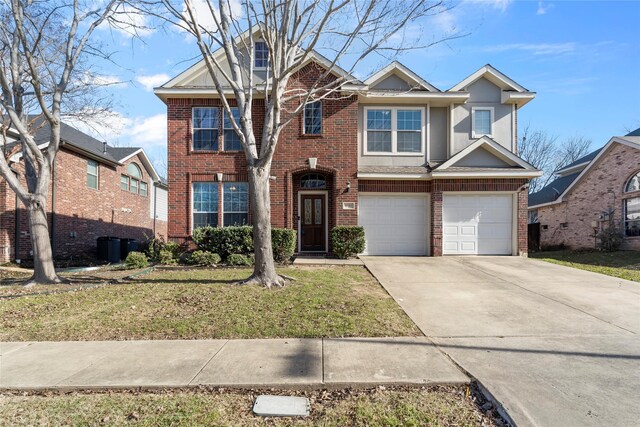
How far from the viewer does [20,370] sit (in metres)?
3.92

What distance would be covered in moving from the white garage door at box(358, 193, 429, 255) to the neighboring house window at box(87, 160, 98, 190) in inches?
505

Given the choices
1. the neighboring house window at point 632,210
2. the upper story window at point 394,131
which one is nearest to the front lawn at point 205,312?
the upper story window at point 394,131

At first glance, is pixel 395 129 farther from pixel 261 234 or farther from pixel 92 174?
pixel 92 174

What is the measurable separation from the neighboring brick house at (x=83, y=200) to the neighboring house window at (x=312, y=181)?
6148 mm

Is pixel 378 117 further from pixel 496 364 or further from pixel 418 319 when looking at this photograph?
pixel 496 364

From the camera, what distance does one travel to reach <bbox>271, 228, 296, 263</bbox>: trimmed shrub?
11312 mm

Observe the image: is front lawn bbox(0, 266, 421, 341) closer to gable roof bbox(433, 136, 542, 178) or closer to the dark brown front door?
the dark brown front door

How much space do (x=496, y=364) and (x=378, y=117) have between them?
1091 centimetres

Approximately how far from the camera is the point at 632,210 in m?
15.6

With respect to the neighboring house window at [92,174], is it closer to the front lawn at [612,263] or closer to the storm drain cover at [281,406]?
the storm drain cover at [281,406]

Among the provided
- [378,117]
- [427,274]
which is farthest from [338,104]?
[427,274]

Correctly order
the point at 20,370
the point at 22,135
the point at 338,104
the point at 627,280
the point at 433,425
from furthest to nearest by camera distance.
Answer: the point at 338,104
the point at 627,280
the point at 22,135
the point at 20,370
the point at 433,425

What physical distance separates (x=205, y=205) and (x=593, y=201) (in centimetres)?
1835

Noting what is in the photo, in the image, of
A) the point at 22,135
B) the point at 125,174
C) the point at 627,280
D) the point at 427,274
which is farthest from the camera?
the point at 125,174
